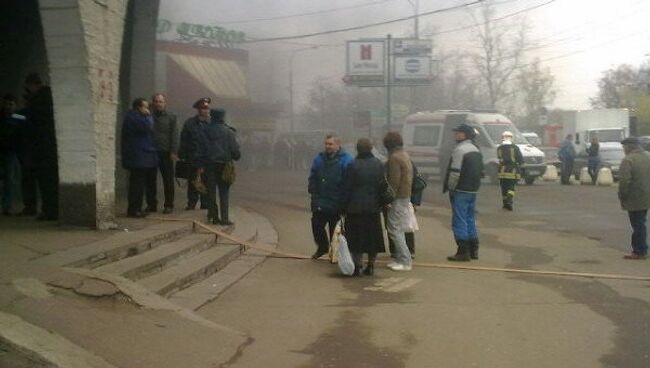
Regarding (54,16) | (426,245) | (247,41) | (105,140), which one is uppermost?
(247,41)

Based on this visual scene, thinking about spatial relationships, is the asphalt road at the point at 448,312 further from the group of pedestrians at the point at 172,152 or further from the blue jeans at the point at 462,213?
the group of pedestrians at the point at 172,152

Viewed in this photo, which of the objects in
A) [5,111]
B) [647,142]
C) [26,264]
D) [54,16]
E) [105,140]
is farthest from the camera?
[647,142]

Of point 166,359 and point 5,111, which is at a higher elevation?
point 5,111

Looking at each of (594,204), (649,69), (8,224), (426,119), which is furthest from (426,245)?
(649,69)

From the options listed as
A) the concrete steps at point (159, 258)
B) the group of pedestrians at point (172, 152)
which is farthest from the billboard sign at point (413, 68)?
the concrete steps at point (159, 258)

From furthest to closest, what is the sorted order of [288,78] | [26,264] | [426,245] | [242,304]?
[288,78], [426,245], [242,304], [26,264]

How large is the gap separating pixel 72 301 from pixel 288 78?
3531cm

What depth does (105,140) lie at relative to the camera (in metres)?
8.66

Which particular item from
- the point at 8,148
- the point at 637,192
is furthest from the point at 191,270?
the point at 637,192

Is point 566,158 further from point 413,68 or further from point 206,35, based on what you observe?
point 206,35

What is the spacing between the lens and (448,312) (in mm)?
6695

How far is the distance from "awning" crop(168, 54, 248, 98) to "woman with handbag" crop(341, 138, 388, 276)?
26.4 meters

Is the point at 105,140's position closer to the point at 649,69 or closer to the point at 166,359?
the point at 166,359

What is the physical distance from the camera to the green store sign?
110 ft
